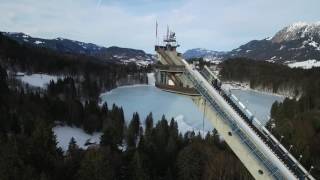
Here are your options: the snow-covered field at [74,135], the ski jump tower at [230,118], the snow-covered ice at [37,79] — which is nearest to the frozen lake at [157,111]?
the snow-covered field at [74,135]

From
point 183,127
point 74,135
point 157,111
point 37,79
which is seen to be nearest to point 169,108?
point 157,111

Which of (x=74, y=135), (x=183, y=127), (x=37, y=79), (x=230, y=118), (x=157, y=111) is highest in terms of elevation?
(x=230, y=118)

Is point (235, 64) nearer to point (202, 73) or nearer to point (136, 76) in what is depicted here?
point (136, 76)

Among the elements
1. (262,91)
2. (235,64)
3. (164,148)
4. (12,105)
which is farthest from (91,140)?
(235,64)

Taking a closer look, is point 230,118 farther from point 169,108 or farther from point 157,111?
point 169,108

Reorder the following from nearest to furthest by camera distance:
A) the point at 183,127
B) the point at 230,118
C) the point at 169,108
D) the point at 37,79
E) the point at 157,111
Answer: the point at 230,118, the point at 183,127, the point at 157,111, the point at 169,108, the point at 37,79

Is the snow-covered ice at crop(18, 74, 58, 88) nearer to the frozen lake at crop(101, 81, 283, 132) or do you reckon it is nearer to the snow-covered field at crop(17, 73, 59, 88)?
the snow-covered field at crop(17, 73, 59, 88)
